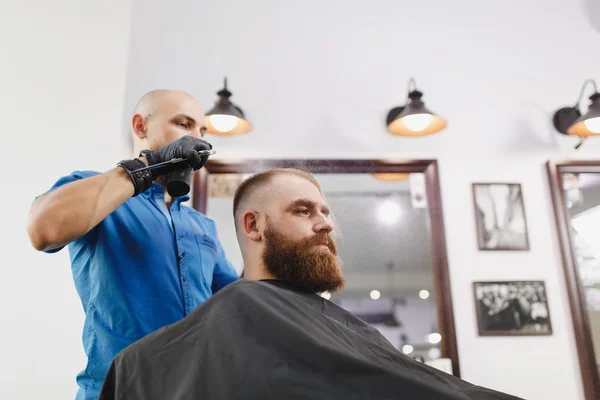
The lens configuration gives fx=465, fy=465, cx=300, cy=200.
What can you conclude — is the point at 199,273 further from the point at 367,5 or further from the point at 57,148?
the point at 367,5

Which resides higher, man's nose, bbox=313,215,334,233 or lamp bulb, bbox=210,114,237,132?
lamp bulb, bbox=210,114,237,132

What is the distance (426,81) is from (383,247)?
3.52 ft

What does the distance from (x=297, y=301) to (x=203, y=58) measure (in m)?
1.96

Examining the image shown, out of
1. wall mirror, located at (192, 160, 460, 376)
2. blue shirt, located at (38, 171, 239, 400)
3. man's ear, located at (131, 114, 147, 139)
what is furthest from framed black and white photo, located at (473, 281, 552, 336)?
man's ear, located at (131, 114, 147, 139)

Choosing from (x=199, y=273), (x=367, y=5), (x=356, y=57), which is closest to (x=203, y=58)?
(x=356, y=57)

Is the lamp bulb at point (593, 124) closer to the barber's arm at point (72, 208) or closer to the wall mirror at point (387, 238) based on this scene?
the wall mirror at point (387, 238)

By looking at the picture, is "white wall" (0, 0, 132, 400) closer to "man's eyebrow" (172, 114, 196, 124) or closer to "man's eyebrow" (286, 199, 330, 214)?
"man's eyebrow" (172, 114, 196, 124)

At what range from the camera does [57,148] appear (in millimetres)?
2432

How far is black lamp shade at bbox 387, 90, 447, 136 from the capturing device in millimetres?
2453

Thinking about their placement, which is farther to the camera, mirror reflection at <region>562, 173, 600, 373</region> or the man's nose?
mirror reflection at <region>562, 173, 600, 373</region>

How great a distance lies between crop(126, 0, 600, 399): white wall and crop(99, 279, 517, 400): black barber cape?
4.75 feet

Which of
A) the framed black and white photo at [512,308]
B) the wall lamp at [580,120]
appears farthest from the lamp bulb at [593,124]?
the framed black and white photo at [512,308]

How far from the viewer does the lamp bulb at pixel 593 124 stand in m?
2.46

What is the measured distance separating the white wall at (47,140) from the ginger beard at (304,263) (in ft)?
4.40
